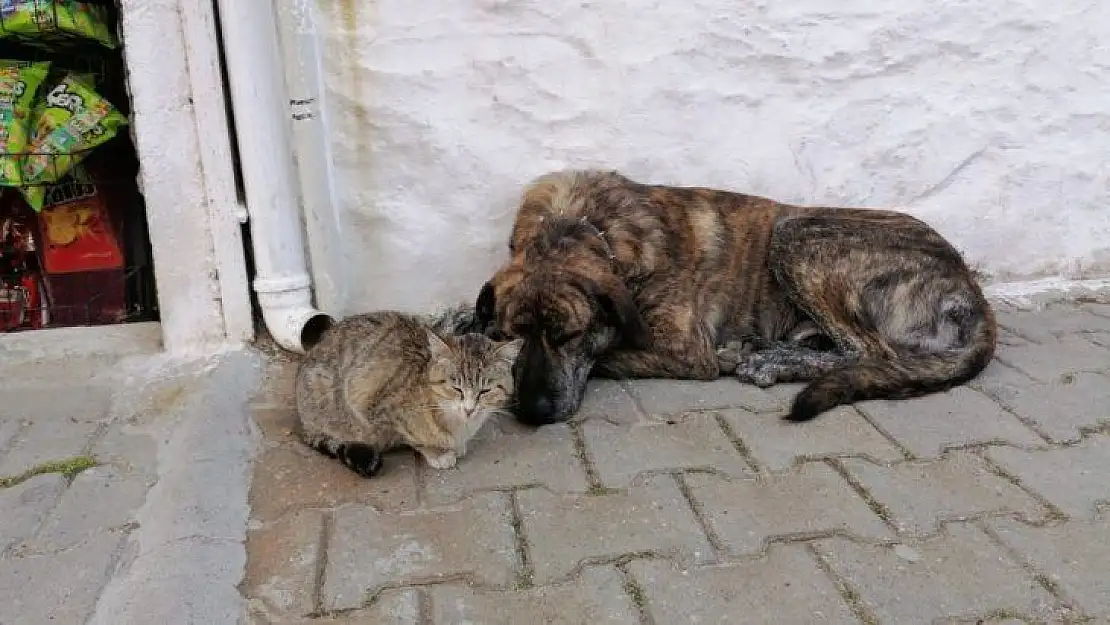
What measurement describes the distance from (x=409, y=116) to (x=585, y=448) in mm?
1782

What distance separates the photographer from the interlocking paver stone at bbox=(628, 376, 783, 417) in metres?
3.34

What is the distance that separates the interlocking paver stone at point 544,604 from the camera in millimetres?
2096

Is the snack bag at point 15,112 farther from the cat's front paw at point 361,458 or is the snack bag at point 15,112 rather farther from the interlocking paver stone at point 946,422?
the interlocking paver stone at point 946,422

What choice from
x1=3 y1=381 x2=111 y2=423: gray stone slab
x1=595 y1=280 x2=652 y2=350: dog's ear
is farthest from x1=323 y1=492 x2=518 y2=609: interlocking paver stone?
x1=3 y1=381 x2=111 y2=423: gray stone slab

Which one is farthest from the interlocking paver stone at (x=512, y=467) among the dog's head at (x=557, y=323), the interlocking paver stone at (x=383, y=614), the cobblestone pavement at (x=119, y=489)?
the cobblestone pavement at (x=119, y=489)

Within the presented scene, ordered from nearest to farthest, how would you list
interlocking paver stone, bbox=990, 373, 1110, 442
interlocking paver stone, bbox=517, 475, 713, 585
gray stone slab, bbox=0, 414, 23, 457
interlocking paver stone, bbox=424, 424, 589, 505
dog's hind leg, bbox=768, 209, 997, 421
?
interlocking paver stone, bbox=517, 475, 713, 585 → interlocking paver stone, bbox=424, 424, 589, 505 → gray stone slab, bbox=0, 414, 23, 457 → interlocking paver stone, bbox=990, 373, 1110, 442 → dog's hind leg, bbox=768, 209, 997, 421

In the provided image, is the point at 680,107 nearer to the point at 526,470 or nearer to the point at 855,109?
the point at 855,109

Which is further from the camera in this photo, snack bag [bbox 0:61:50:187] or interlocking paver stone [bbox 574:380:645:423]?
snack bag [bbox 0:61:50:187]

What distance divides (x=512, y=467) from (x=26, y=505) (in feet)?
5.01

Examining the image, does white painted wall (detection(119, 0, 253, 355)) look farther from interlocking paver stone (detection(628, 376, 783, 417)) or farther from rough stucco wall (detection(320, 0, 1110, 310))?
interlocking paver stone (detection(628, 376, 783, 417))

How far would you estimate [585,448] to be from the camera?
3.00 m

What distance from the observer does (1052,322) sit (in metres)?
4.19

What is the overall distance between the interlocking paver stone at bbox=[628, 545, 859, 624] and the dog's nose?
94 cm

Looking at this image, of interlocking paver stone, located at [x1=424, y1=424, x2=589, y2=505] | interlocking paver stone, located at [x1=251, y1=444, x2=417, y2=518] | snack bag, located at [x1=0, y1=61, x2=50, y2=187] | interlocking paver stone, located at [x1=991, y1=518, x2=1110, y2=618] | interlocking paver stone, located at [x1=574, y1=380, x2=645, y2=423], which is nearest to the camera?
interlocking paver stone, located at [x1=991, y1=518, x2=1110, y2=618]
